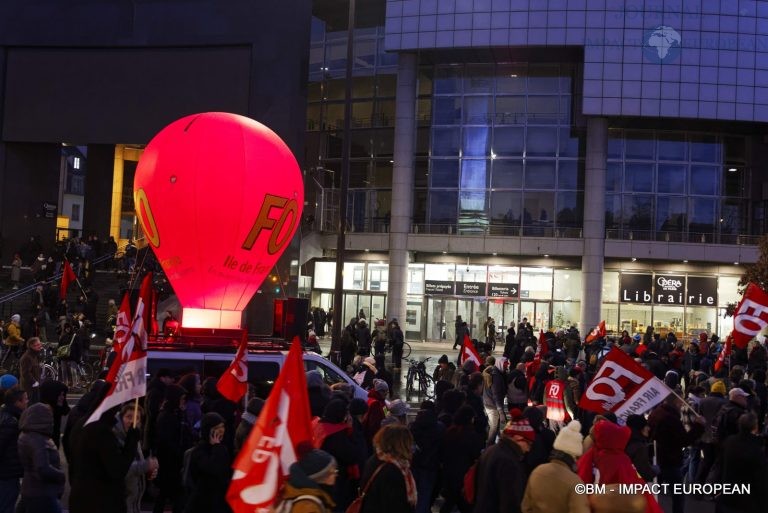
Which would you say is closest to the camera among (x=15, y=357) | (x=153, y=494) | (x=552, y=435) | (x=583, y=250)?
(x=552, y=435)

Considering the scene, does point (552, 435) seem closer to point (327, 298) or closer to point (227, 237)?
point (227, 237)

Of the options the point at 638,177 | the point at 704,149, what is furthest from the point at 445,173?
the point at 704,149

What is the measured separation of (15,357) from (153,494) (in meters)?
15.6

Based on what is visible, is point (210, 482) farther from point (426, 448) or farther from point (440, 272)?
point (440, 272)

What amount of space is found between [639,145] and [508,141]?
270 inches

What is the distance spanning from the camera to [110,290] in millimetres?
39312

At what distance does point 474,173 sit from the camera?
5103 cm

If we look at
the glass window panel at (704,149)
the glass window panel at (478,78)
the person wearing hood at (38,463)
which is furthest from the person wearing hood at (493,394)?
the glass window panel at (704,149)

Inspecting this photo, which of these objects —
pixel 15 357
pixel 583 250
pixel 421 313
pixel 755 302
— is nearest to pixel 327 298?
pixel 421 313

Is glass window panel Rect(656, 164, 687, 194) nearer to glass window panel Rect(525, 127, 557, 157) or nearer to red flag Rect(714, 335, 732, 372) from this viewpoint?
glass window panel Rect(525, 127, 557, 157)

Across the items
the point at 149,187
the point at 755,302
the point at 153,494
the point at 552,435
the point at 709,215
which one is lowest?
the point at 153,494

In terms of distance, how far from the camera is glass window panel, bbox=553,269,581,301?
5081 cm

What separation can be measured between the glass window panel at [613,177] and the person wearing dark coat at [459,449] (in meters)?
41.6

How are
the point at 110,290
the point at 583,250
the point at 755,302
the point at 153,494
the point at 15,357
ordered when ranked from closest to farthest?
the point at 153,494 < the point at 755,302 < the point at 15,357 < the point at 110,290 < the point at 583,250
